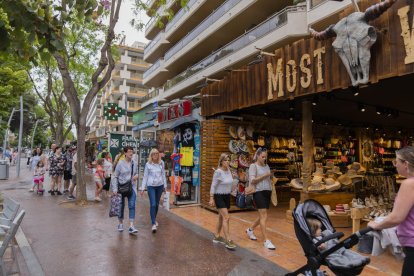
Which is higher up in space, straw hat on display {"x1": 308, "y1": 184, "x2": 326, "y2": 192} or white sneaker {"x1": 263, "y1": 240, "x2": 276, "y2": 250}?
straw hat on display {"x1": 308, "y1": 184, "x2": 326, "y2": 192}

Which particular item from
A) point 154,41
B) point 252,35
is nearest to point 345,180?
point 252,35

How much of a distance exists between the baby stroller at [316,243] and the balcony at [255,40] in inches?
463

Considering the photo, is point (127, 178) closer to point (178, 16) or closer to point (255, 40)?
point (255, 40)

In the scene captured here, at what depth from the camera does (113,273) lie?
478 cm

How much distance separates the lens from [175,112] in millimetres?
13500

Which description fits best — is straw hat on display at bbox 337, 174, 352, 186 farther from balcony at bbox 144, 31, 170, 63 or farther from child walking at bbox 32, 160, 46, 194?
balcony at bbox 144, 31, 170, 63

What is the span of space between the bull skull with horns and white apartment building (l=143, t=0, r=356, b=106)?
112 inches

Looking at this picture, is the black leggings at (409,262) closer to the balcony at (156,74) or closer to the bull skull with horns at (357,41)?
the bull skull with horns at (357,41)

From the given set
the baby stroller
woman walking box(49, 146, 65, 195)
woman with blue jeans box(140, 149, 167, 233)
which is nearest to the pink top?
the baby stroller

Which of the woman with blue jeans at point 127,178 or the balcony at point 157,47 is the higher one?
the balcony at point 157,47

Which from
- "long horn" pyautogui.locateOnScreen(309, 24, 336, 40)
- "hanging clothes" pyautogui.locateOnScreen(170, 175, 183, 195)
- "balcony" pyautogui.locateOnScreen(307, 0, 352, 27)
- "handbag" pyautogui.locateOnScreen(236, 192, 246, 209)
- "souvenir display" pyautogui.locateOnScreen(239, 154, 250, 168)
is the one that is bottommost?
"handbag" pyautogui.locateOnScreen(236, 192, 246, 209)

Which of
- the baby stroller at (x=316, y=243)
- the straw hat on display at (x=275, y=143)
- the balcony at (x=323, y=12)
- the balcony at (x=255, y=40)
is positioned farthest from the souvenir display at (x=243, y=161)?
the balcony at (x=323, y=12)

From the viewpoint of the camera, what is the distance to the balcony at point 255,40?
46.4ft

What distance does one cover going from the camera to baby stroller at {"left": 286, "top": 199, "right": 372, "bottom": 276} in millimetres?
3093
